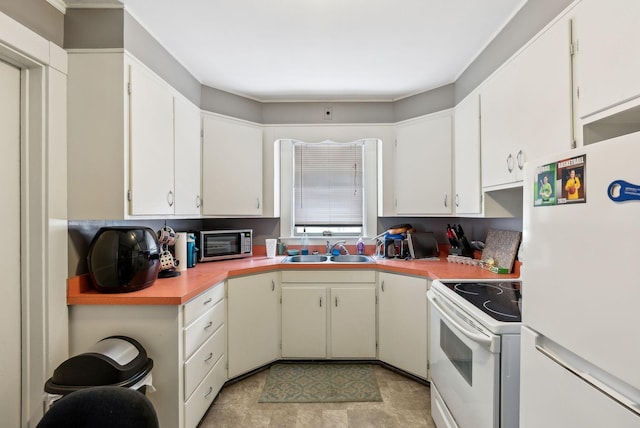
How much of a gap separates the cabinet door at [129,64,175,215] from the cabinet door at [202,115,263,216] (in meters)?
0.45

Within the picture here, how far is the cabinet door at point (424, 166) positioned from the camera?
2.38 m

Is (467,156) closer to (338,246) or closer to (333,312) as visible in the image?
(338,246)

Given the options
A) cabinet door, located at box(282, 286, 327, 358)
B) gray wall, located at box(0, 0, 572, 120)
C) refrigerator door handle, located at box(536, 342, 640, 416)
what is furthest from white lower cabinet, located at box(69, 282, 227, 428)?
refrigerator door handle, located at box(536, 342, 640, 416)

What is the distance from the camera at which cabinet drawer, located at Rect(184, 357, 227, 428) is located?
1.58 metres

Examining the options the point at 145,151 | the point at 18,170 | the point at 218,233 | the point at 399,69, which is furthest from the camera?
the point at 218,233

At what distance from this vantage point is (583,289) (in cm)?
70

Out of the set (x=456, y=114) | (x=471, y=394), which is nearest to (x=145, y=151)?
(x=471, y=394)

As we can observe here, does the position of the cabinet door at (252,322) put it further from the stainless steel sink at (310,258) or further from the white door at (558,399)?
the white door at (558,399)

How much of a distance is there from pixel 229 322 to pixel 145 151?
1.30 m

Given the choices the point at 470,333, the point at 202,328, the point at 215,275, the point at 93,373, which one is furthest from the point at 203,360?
the point at 470,333

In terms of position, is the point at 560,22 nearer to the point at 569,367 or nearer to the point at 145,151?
the point at 569,367

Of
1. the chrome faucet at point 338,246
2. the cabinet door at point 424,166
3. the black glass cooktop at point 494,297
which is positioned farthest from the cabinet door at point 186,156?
the black glass cooktop at point 494,297

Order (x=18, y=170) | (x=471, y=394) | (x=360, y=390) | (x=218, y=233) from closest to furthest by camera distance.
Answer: (x=471, y=394)
(x=18, y=170)
(x=360, y=390)
(x=218, y=233)

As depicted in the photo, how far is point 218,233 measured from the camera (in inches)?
98.6
